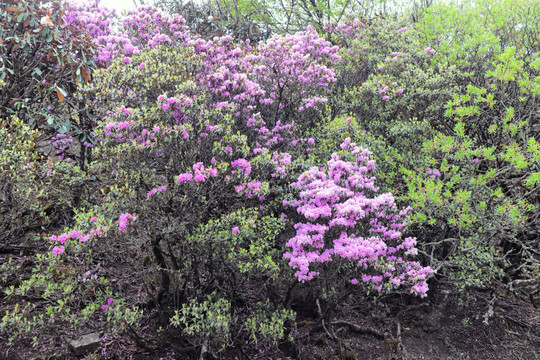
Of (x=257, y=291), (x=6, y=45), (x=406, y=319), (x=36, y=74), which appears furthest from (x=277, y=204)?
(x=6, y=45)

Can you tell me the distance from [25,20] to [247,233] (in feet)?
16.2

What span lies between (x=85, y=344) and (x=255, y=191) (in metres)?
3.27


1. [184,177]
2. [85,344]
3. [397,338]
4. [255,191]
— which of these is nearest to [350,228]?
[255,191]

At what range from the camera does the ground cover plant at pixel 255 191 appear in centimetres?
479

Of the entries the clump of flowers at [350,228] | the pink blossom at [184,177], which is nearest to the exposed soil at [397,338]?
the clump of flowers at [350,228]

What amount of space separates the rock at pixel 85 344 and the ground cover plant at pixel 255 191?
0.10ft

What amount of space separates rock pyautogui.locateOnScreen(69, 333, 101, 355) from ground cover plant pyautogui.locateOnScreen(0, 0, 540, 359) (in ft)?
0.10

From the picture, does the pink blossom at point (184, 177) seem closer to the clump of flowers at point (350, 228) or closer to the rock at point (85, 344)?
the clump of flowers at point (350, 228)

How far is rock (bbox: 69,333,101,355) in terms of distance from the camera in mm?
5156

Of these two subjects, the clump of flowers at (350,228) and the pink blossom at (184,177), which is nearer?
the pink blossom at (184,177)

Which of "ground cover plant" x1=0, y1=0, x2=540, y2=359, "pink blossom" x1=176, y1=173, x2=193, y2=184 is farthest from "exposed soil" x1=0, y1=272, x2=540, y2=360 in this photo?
"pink blossom" x1=176, y1=173, x2=193, y2=184

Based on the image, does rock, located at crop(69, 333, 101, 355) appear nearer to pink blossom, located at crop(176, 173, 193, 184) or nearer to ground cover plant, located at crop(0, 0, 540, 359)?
ground cover plant, located at crop(0, 0, 540, 359)

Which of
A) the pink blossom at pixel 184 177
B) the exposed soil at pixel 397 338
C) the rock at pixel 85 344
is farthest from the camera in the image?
the exposed soil at pixel 397 338

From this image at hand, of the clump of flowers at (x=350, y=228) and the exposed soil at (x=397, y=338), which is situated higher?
the clump of flowers at (x=350, y=228)
